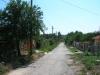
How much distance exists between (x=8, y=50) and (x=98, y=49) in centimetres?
1500

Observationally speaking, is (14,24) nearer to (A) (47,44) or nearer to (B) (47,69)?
(B) (47,69)

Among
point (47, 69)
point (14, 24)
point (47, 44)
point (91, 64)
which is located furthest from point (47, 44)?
point (47, 69)

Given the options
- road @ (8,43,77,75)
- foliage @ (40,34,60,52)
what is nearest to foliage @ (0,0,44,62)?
road @ (8,43,77,75)

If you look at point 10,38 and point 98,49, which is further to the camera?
point 98,49

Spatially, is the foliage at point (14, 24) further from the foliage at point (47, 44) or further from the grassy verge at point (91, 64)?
the foliage at point (47, 44)

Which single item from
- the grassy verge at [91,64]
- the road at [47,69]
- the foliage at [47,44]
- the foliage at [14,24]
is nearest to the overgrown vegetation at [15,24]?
the foliage at [14,24]

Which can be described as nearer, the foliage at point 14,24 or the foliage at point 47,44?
the foliage at point 14,24

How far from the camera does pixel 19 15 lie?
110 feet

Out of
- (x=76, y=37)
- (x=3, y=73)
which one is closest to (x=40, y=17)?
(x=3, y=73)

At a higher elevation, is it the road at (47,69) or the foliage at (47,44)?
the foliage at (47,44)

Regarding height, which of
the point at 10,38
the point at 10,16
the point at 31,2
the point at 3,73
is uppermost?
the point at 31,2

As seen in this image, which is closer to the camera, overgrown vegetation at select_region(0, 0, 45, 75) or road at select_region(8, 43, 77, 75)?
road at select_region(8, 43, 77, 75)

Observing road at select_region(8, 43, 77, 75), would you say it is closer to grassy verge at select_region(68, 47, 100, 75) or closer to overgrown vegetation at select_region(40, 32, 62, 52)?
grassy verge at select_region(68, 47, 100, 75)

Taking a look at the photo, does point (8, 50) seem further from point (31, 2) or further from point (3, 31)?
point (31, 2)
